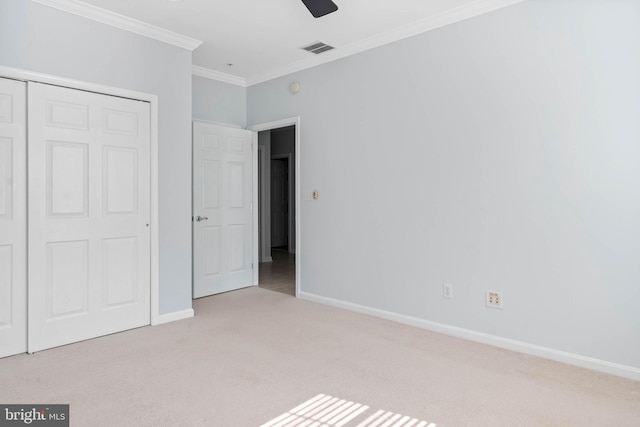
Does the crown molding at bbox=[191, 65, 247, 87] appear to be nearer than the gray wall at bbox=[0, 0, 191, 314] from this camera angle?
No

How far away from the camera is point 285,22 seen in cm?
350

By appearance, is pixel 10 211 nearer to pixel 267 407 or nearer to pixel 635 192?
pixel 267 407

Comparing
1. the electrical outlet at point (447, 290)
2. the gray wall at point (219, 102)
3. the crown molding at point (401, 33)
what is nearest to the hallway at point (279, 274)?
the electrical outlet at point (447, 290)

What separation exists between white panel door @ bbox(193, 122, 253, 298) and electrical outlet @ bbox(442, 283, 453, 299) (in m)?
2.53

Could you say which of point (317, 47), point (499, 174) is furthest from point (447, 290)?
point (317, 47)

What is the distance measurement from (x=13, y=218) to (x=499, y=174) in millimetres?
3539

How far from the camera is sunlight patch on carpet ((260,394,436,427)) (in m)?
2.07

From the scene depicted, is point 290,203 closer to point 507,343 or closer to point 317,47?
point 317,47

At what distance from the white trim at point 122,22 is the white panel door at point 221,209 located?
0.94 m

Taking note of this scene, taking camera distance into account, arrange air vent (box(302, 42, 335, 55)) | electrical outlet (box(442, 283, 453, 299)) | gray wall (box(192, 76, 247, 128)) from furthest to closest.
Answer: gray wall (box(192, 76, 247, 128))
air vent (box(302, 42, 335, 55))
electrical outlet (box(442, 283, 453, 299))

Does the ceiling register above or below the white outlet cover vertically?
above
